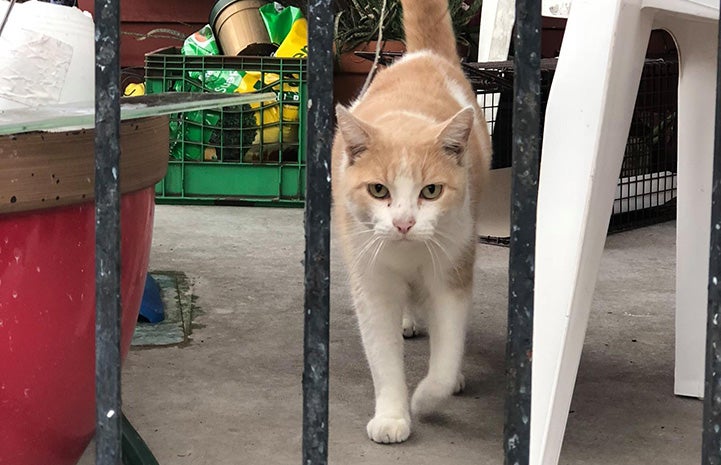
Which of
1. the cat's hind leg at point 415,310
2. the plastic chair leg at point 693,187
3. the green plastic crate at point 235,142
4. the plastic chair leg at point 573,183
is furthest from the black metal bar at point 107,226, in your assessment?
the green plastic crate at point 235,142

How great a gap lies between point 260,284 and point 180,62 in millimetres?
1434

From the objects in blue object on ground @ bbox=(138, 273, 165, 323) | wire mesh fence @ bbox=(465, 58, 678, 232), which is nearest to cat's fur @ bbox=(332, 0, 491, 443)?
blue object on ground @ bbox=(138, 273, 165, 323)

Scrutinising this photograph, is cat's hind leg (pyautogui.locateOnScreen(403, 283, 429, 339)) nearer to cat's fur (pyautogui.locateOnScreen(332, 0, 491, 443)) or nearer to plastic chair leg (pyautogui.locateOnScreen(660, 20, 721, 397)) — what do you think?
cat's fur (pyautogui.locateOnScreen(332, 0, 491, 443))

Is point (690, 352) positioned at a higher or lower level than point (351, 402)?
higher

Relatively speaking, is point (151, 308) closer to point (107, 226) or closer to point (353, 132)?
point (353, 132)

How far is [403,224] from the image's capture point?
1722 millimetres

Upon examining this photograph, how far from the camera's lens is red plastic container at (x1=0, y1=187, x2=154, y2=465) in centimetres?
123

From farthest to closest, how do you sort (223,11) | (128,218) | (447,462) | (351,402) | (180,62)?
(223,11), (180,62), (351,402), (447,462), (128,218)

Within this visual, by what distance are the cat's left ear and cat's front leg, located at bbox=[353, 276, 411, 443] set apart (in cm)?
29

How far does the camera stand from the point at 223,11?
4.33 meters

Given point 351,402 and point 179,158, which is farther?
point 179,158

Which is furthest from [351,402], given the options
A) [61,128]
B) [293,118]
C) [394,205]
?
[293,118]

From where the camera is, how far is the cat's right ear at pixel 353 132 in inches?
68.3

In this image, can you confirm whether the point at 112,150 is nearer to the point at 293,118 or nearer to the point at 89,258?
the point at 89,258
